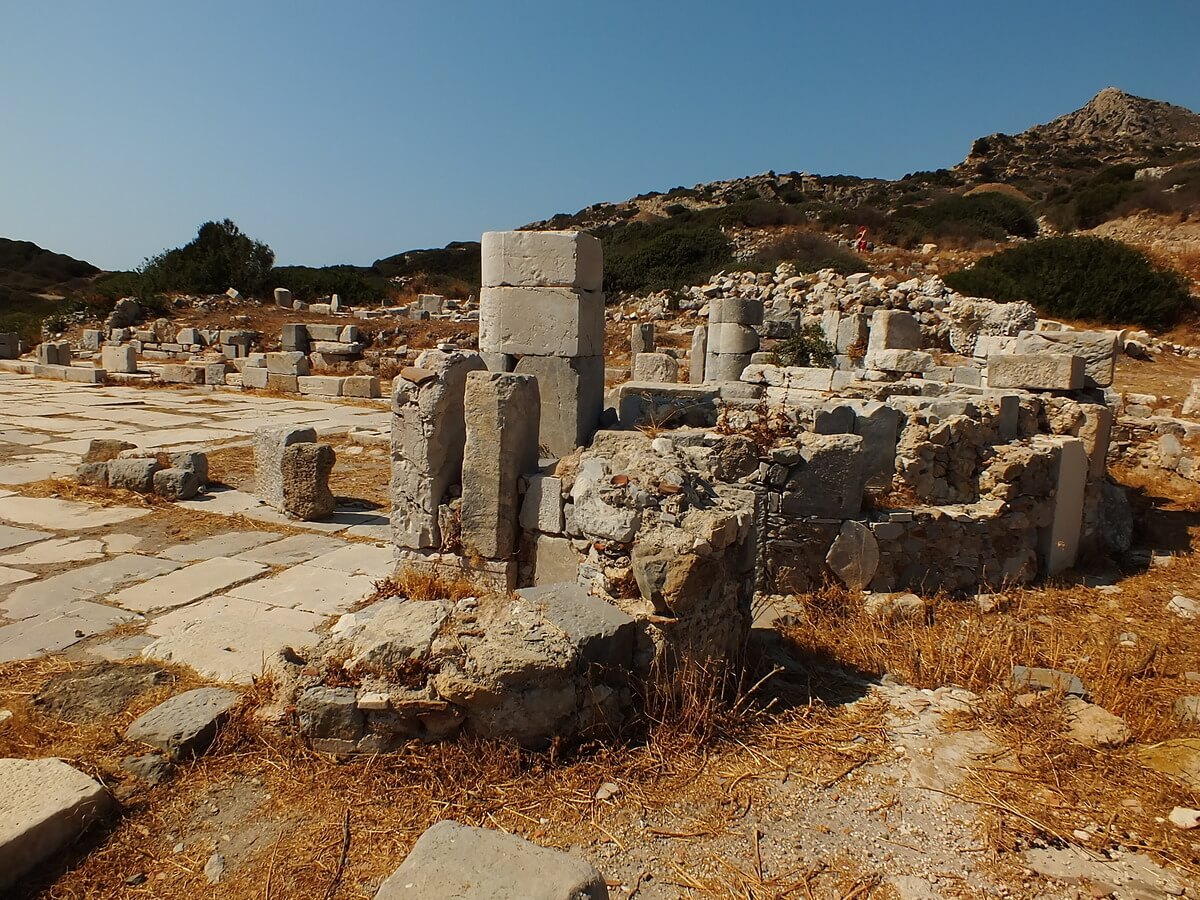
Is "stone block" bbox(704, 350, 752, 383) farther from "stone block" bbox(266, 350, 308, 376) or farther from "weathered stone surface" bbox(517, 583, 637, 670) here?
"weathered stone surface" bbox(517, 583, 637, 670)

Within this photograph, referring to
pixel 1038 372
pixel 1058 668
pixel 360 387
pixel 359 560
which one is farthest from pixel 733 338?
pixel 1058 668

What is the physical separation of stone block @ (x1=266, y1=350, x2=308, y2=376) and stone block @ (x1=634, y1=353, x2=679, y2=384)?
9294mm

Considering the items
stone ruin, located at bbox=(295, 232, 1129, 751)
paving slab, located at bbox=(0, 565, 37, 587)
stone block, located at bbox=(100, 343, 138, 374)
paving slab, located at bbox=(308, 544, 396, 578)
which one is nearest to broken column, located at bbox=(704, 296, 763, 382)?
stone ruin, located at bbox=(295, 232, 1129, 751)

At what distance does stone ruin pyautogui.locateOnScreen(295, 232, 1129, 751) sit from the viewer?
3008mm

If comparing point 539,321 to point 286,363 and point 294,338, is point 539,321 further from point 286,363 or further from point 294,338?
point 294,338

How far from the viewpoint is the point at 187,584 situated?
17.7 feet

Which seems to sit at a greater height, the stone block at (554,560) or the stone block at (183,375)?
the stone block at (183,375)

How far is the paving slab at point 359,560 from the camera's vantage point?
578 cm

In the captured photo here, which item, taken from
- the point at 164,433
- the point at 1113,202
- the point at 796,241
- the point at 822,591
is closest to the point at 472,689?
the point at 822,591

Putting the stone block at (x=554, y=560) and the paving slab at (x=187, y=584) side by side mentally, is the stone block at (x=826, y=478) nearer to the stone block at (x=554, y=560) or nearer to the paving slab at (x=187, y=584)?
the stone block at (x=554, y=560)

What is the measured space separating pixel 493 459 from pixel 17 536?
454 cm

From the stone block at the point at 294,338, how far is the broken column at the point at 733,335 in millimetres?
11408

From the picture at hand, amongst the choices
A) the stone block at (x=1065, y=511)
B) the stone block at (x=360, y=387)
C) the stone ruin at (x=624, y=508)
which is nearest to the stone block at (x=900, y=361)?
the stone ruin at (x=624, y=508)

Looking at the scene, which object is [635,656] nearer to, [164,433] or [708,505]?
[708,505]
